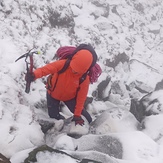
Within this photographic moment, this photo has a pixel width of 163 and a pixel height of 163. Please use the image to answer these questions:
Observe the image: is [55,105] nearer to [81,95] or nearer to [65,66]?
[81,95]

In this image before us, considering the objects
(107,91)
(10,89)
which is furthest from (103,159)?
(107,91)

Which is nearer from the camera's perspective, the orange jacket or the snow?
the orange jacket

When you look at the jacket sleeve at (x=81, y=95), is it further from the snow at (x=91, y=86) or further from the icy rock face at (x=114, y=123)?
the icy rock face at (x=114, y=123)

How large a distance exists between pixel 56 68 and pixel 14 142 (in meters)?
1.34

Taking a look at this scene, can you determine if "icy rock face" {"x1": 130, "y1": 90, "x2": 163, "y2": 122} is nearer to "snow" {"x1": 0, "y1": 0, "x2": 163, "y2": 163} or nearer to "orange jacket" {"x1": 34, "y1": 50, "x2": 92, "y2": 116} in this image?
"snow" {"x1": 0, "y1": 0, "x2": 163, "y2": 163}

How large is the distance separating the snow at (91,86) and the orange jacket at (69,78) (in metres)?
0.61

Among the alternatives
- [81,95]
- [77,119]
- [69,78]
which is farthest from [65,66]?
[77,119]

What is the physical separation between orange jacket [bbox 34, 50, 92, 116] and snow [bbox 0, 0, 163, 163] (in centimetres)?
61

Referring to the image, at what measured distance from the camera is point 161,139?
548cm

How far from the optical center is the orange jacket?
4.18 metres

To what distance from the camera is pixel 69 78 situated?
465 centimetres

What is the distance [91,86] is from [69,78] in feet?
11.0

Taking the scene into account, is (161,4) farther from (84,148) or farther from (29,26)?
(84,148)

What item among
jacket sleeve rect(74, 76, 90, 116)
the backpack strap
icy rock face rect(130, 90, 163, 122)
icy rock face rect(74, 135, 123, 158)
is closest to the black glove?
jacket sleeve rect(74, 76, 90, 116)
